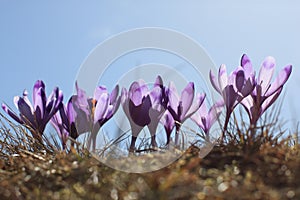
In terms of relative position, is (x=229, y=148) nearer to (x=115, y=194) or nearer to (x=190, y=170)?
(x=190, y=170)

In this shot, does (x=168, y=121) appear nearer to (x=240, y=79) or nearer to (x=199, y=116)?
(x=199, y=116)

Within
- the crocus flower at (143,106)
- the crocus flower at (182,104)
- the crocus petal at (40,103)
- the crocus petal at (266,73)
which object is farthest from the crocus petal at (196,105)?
the crocus petal at (40,103)

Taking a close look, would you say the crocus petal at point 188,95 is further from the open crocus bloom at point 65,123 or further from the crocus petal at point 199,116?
the open crocus bloom at point 65,123

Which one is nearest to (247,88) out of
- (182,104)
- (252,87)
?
(252,87)

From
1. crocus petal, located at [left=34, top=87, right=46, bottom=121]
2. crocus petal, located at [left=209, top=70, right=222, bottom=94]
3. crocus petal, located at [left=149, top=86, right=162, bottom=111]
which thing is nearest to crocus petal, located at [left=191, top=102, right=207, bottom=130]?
crocus petal, located at [left=209, top=70, right=222, bottom=94]

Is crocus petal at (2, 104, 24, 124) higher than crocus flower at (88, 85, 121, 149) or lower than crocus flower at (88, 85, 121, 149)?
higher

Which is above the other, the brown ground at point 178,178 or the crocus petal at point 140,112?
the crocus petal at point 140,112

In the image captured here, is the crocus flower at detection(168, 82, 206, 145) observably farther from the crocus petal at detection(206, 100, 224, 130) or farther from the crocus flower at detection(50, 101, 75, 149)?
the crocus flower at detection(50, 101, 75, 149)
